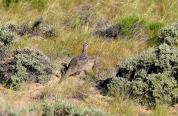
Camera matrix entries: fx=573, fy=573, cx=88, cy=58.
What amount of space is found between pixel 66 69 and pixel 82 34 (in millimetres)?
1415

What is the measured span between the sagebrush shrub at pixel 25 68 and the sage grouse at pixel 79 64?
296 millimetres

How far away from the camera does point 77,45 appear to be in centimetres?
927

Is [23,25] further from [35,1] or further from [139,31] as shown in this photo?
[139,31]

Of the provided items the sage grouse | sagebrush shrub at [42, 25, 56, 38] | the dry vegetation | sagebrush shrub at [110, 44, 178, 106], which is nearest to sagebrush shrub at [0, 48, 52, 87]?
the dry vegetation

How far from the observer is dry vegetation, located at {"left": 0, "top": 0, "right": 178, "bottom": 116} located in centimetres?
679

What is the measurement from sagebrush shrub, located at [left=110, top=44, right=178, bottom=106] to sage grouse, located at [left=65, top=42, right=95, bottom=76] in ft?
1.80

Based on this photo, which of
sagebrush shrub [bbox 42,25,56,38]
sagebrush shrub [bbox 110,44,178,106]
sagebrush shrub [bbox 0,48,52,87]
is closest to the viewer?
sagebrush shrub [bbox 110,44,178,106]

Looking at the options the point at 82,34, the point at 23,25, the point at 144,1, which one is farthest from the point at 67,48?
the point at 144,1

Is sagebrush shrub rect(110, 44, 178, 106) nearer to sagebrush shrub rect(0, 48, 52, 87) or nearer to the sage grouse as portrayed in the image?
the sage grouse

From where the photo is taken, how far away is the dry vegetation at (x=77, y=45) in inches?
267

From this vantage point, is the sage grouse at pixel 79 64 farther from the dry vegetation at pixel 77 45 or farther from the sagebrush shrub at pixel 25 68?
the sagebrush shrub at pixel 25 68

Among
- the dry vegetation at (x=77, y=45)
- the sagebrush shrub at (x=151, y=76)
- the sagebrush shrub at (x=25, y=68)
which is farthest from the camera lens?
the sagebrush shrub at (x=25, y=68)

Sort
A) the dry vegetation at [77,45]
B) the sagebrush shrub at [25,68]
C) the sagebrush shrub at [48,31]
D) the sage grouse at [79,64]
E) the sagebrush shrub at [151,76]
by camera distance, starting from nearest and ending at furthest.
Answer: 1. the dry vegetation at [77,45]
2. the sagebrush shrub at [151,76]
3. the sagebrush shrub at [25,68]
4. the sage grouse at [79,64]
5. the sagebrush shrub at [48,31]

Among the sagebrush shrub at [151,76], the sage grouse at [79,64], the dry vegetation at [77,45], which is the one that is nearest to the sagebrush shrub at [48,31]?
the dry vegetation at [77,45]
